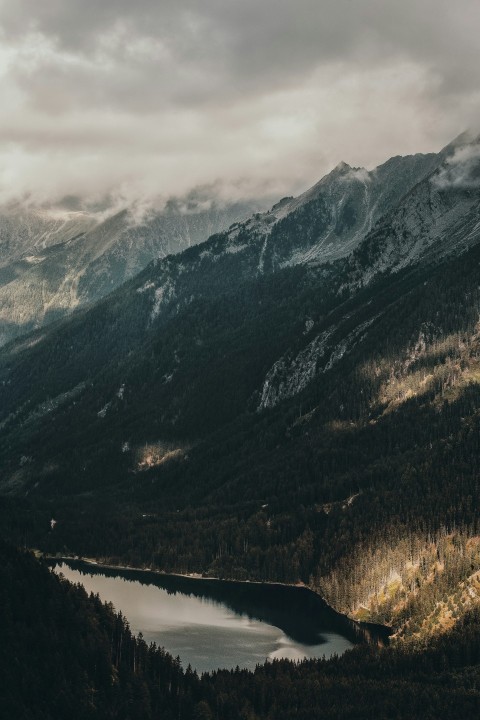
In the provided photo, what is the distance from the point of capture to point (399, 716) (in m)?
199

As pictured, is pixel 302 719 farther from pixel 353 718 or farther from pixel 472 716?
pixel 472 716

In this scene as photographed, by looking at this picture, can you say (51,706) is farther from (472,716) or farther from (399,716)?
(472,716)

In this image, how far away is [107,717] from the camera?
197 metres

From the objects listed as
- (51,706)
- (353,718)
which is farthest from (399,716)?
(51,706)

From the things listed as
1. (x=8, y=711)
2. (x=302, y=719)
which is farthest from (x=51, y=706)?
(x=302, y=719)

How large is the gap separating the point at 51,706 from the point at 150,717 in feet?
63.6

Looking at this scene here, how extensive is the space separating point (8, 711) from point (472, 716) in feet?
293

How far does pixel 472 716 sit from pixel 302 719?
33317mm

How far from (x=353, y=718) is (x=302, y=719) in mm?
9989

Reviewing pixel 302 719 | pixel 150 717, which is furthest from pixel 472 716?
pixel 150 717

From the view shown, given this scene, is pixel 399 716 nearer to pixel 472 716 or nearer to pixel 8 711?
pixel 472 716

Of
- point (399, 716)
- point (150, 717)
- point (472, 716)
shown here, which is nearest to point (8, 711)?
point (150, 717)

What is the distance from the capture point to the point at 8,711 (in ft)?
624

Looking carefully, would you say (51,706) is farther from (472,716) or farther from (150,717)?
(472,716)
